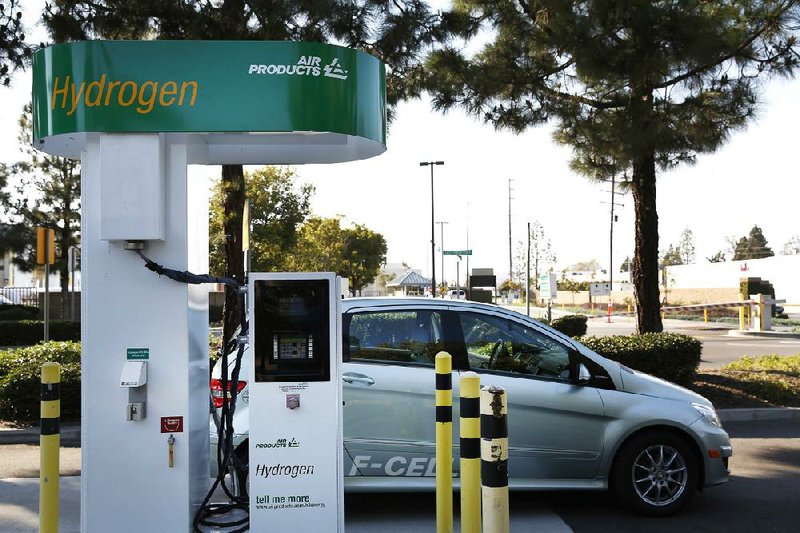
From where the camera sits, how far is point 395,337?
616 centimetres

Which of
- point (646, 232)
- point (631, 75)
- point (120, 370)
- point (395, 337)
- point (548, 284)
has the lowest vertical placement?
point (120, 370)

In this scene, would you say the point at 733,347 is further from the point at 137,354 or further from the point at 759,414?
the point at 137,354

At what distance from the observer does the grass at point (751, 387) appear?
10.8 meters

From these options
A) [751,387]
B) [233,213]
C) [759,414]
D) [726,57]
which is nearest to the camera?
[759,414]

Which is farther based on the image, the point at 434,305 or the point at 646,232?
the point at 646,232

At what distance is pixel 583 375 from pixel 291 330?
8.13ft

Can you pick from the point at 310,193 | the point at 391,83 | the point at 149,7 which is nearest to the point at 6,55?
the point at 149,7

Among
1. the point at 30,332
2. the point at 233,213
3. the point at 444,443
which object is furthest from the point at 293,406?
the point at 30,332

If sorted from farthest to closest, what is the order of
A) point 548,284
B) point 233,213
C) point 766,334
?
point 766,334 < point 548,284 < point 233,213

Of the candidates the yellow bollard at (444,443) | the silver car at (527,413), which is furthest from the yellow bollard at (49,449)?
the yellow bollard at (444,443)

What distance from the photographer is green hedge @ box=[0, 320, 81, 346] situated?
22938mm

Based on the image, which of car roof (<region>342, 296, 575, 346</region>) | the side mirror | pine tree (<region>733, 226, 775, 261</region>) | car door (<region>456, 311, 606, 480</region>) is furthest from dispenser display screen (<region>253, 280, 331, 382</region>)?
pine tree (<region>733, 226, 775, 261</region>)

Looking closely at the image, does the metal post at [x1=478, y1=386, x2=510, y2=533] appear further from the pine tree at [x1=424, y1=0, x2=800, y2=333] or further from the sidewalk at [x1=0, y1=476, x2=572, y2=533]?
the pine tree at [x1=424, y1=0, x2=800, y2=333]

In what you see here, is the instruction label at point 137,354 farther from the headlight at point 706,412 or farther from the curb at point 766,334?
the curb at point 766,334
